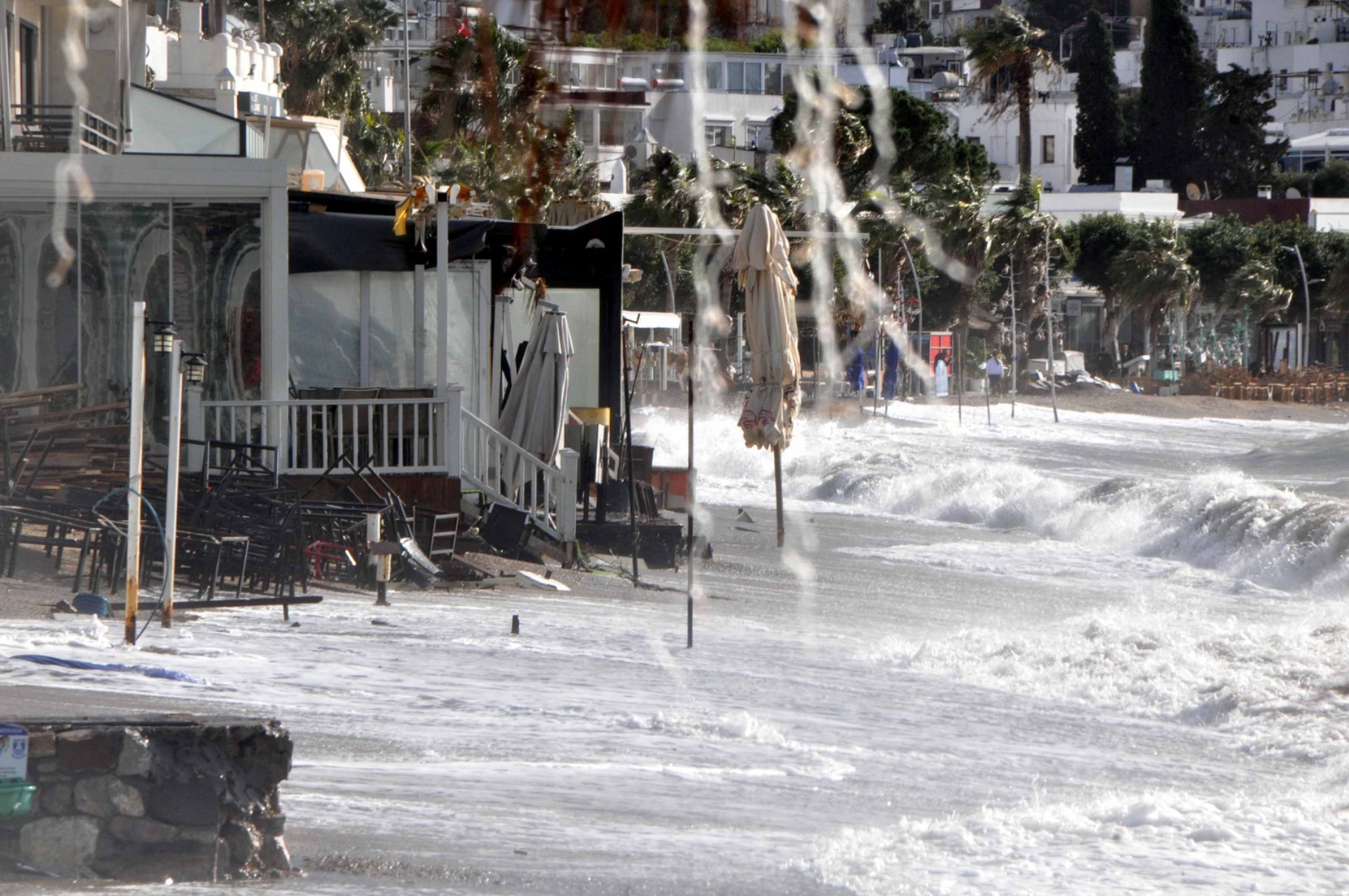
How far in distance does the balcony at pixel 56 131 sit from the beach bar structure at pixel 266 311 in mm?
1919

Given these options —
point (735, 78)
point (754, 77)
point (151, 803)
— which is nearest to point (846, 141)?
point (754, 77)

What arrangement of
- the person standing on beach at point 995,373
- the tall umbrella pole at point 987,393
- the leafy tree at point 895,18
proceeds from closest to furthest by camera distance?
the leafy tree at point 895,18
the tall umbrella pole at point 987,393
the person standing on beach at point 995,373

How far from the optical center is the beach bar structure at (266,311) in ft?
42.2

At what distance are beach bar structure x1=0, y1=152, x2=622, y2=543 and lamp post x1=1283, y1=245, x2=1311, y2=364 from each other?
53253 mm

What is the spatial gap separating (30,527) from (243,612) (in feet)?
8.42

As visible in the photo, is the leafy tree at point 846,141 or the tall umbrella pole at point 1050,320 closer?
the leafy tree at point 846,141

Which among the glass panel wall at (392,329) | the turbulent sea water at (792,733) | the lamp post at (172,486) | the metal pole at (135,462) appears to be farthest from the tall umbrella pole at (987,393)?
the metal pole at (135,462)

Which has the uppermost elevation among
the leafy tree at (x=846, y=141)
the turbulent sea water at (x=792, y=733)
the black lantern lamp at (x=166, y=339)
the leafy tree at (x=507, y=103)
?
the leafy tree at (x=846, y=141)

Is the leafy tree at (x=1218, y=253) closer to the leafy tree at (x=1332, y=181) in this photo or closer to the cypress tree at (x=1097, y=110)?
the cypress tree at (x=1097, y=110)

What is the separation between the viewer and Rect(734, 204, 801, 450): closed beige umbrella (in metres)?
13.3

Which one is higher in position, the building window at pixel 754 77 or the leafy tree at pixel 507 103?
the building window at pixel 754 77

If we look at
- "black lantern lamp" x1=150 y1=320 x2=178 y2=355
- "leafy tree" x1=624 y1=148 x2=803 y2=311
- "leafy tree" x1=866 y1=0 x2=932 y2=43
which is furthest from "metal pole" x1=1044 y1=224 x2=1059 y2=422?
"black lantern lamp" x1=150 y1=320 x2=178 y2=355

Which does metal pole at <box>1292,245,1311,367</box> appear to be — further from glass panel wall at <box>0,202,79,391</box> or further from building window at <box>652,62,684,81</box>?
building window at <box>652,62,684,81</box>

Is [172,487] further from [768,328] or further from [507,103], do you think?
[768,328]
